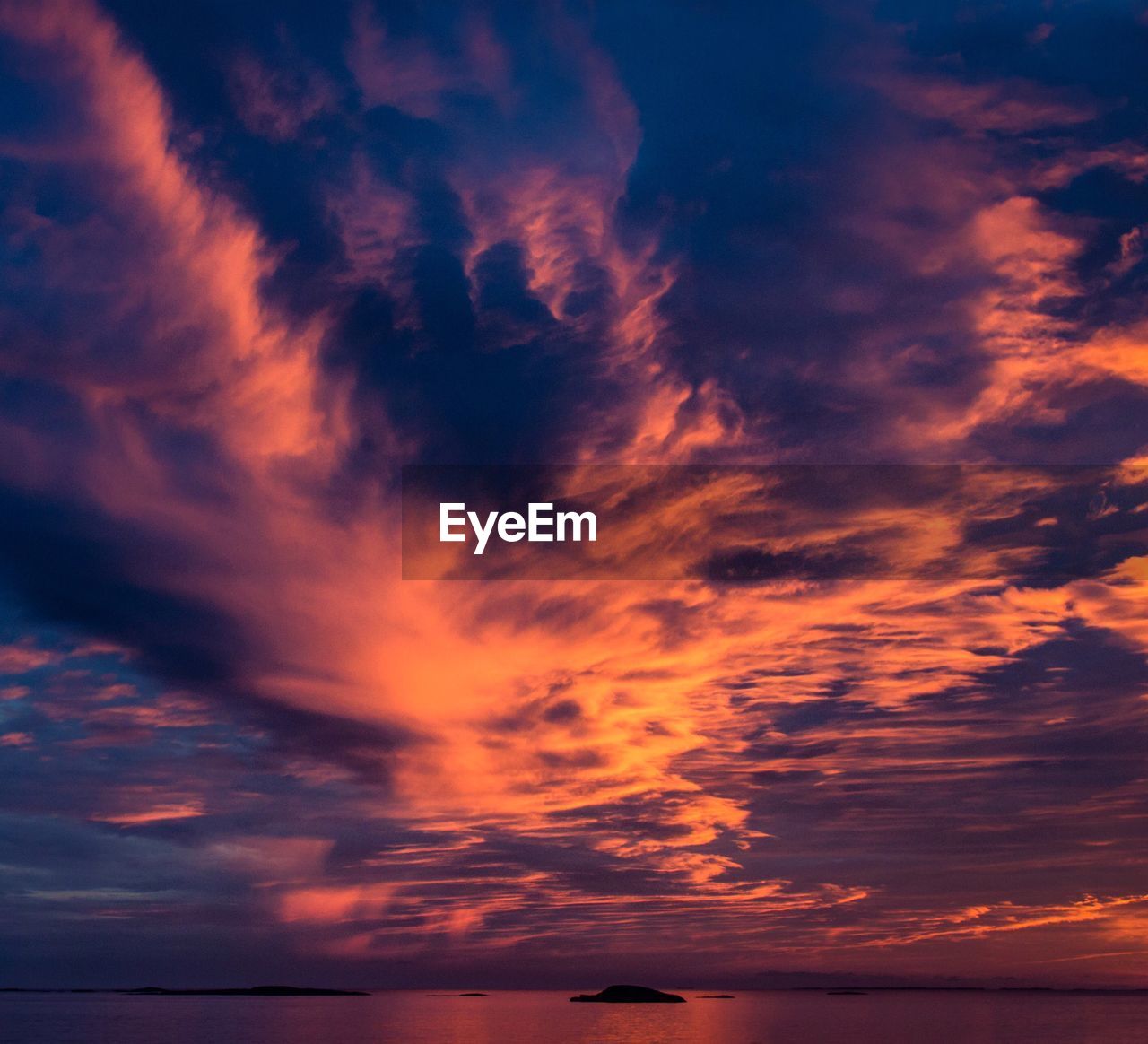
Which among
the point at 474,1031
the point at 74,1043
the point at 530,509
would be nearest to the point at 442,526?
the point at 530,509

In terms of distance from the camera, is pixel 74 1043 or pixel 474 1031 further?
pixel 474 1031

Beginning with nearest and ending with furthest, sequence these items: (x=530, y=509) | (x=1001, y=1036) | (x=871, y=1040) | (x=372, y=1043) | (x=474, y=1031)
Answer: (x=530, y=509) < (x=372, y=1043) < (x=871, y=1040) < (x=1001, y=1036) < (x=474, y=1031)

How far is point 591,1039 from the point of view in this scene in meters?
162

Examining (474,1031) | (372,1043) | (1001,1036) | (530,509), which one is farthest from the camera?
(474,1031)

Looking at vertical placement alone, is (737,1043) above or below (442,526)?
below

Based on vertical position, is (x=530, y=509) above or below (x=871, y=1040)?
above

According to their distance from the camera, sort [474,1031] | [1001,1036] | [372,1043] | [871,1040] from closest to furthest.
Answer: [372,1043]
[871,1040]
[1001,1036]
[474,1031]

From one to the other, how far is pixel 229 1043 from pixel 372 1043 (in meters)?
21.4

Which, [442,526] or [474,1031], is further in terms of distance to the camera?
[474,1031]

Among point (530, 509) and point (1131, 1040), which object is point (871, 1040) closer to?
point (1131, 1040)

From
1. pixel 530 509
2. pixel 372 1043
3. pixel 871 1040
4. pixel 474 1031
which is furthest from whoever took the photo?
pixel 474 1031

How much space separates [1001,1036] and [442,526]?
179557 mm

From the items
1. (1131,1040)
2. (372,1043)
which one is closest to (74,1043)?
(372,1043)

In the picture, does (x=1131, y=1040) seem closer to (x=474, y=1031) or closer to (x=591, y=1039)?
(x=591, y=1039)
